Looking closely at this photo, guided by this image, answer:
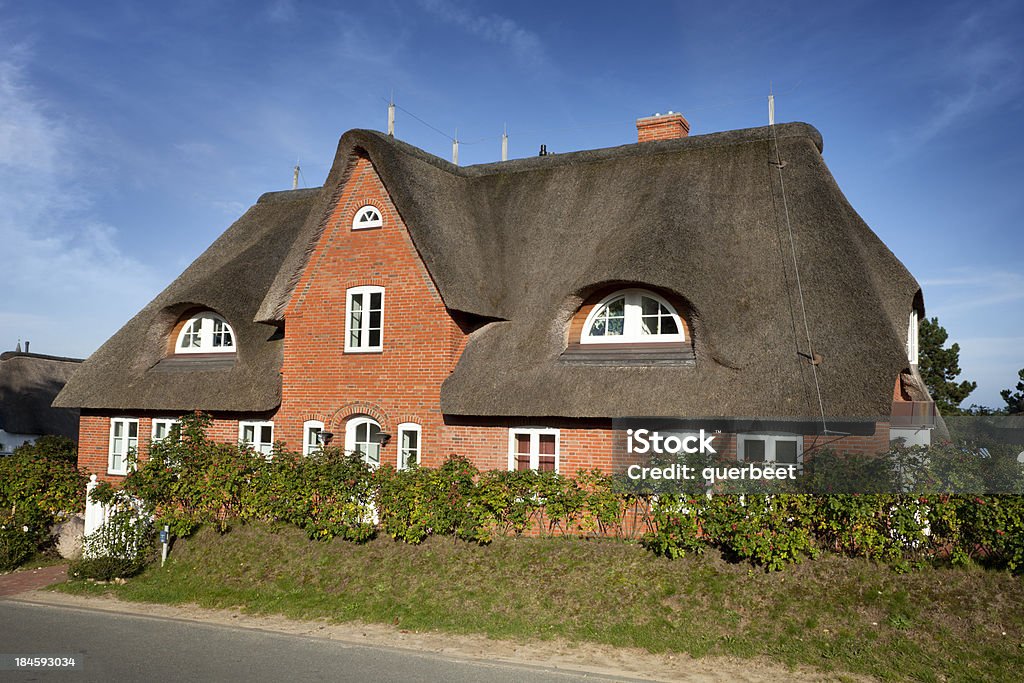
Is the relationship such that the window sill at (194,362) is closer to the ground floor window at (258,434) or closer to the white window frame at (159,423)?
the white window frame at (159,423)

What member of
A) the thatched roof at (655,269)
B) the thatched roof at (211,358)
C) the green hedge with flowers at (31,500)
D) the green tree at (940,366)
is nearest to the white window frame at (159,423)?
the thatched roof at (211,358)

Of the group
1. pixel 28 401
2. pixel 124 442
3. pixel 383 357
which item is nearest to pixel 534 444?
A: pixel 383 357

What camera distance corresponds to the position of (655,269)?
14000 millimetres

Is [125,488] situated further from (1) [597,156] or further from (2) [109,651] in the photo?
(1) [597,156]

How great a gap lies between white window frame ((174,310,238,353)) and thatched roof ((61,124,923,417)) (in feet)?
2.75

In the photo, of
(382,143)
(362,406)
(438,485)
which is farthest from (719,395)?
(382,143)

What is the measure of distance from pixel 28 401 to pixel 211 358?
761 inches

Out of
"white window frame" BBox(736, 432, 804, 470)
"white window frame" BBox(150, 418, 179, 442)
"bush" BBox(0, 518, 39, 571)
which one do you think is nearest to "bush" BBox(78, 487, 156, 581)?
"bush" BBox(0, 518, 39, 571)

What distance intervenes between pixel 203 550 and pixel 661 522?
803 centimetres

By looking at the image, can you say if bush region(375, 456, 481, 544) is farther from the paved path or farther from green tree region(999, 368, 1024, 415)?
green tree region(999, 368, 1024, 415)

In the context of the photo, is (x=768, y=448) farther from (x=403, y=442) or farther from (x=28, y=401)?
(x=28, y=401)

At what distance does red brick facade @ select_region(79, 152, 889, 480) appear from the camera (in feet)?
50.1

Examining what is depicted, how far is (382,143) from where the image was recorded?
16.8m

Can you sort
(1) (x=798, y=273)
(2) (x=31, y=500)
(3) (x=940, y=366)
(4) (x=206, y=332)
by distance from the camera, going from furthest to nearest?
(3) (x=940, y=366)
(4) (x=206, y=332)
(2) (x=31, y=500)
(1) (x=798, y=273)
